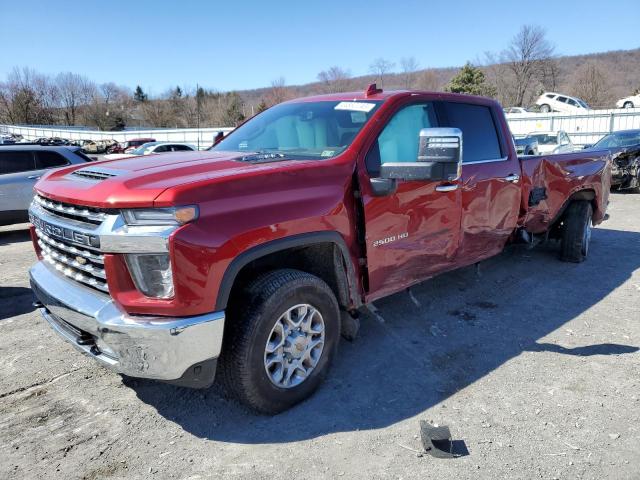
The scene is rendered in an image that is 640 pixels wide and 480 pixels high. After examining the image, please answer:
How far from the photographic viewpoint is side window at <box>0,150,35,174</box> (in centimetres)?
812

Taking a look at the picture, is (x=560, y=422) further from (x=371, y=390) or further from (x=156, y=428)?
(x=156, y=428)

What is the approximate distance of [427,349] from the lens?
3.79 metres

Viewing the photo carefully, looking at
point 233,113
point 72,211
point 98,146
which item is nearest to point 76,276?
point 72,211

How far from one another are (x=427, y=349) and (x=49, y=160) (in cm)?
781

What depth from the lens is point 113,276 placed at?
2414 millimetres

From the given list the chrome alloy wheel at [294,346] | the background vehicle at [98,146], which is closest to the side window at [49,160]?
the chrome alloy wheel at [294,346]

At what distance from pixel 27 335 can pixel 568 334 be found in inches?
182

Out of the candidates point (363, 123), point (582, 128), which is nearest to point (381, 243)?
point (363, 123)

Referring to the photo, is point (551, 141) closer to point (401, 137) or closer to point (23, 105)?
point (401, 137)

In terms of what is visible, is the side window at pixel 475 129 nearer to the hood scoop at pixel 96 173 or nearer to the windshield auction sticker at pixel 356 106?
the windshield auction sticker at pixel 356 106

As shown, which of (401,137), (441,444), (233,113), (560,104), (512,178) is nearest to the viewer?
(441,444)

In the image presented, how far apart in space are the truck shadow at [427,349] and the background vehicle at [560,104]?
34.2m

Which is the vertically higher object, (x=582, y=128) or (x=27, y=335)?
(x=582, y=128)

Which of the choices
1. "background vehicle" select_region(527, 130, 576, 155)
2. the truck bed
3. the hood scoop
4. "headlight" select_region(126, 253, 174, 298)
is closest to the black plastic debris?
"headlight" select_region(126, 253, 174, 298)
